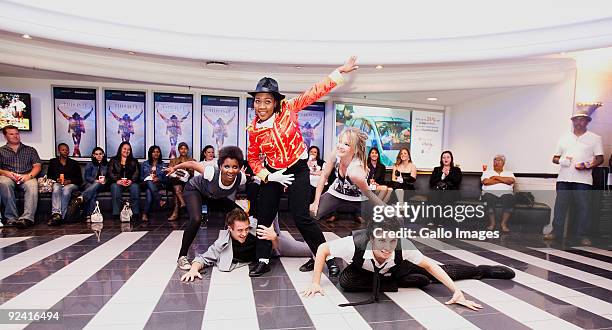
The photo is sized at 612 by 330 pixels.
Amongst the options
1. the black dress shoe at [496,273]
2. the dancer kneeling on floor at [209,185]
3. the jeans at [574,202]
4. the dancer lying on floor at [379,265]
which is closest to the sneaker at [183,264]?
the dancer kneeling on floor at [209,185]

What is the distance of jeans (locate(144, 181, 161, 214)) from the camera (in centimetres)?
610

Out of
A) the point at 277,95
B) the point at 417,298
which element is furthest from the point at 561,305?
the point at 277,95

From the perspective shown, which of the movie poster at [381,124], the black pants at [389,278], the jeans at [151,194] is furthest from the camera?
the movie poster at [381,124]

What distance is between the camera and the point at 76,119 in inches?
278

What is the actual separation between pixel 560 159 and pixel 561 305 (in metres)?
3.16

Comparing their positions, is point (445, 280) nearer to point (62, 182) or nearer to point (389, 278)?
point (389, 278)

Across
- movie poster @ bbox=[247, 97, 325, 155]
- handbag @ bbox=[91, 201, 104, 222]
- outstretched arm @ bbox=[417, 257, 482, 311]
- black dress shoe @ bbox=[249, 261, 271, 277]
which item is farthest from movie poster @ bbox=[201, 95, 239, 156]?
outstretched arm @ bbox=[417, 257, 482, 311]

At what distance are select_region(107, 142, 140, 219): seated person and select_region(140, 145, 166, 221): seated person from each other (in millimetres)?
167

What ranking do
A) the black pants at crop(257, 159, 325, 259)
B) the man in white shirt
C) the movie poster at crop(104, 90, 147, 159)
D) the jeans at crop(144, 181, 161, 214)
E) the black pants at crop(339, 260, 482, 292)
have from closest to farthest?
the black pants at crop(339, 260, 482, 292) < the black pants at crop(257, 159, 325, 259) < the man in white shirt < the jeans at crop(144, 181, 161, 214) < the movie poster at crop(104, 90, 147, 159)

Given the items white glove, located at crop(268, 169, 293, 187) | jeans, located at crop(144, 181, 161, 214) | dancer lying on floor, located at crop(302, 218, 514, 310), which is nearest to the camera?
dancer lying on floor, located at crop(302, 218, 514, 310)

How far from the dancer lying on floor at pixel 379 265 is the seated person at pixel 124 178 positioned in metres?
4.38

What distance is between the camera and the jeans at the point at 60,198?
5.59 m

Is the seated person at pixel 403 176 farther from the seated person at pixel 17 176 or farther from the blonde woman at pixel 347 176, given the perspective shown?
the seated person at pixel 17 176

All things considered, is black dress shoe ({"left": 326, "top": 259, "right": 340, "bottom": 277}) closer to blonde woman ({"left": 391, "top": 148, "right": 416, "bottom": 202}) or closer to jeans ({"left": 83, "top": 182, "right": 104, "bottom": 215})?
blonde woman ({"left": 391, "top": 148, "right": 416, "bottom": 202})
